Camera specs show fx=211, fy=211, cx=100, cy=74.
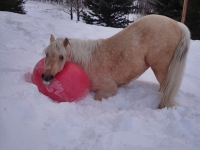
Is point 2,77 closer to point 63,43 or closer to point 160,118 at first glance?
point 63,43

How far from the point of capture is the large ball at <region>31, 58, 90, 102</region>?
3.03 meters

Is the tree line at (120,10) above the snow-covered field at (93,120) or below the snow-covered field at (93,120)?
above

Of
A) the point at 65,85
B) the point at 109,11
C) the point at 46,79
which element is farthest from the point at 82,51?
the point at 109,11

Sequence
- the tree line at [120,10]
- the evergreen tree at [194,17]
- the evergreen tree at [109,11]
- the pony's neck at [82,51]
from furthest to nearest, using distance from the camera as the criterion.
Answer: the evergreen tree at [109,11]
the tree line at [120,10]
the evergreen tree at [194,17]
the pony's neck at [82,51]

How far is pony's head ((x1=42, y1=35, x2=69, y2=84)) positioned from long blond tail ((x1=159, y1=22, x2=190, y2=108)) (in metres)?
1.61

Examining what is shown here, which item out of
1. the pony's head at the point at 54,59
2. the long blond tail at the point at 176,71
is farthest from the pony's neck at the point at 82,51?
the long blond tail at the point at 176,71

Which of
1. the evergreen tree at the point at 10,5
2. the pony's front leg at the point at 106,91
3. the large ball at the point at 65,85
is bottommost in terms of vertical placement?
the pony's front leg at the point at 106,91

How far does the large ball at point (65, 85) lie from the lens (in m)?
3.03

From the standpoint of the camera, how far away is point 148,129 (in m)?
2.47

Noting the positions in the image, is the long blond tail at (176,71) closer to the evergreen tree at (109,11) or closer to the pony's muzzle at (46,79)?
the pony's muzzle at (46,79)

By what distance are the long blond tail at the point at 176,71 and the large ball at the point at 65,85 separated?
4.13 ft

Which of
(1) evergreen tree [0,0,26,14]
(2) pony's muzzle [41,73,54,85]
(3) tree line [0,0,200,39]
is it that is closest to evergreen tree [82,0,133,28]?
(3) tree line [0,0,200,39]

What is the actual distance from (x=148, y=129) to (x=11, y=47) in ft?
11.9

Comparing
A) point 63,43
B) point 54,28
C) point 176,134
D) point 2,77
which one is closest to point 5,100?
point 2,77
